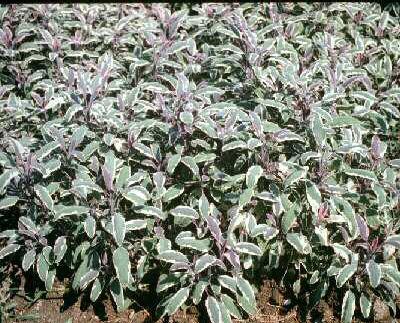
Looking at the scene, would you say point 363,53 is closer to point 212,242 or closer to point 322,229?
point 322,229

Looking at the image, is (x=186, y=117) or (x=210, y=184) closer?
(x=186, y=117)

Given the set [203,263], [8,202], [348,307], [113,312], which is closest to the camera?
[203,263]

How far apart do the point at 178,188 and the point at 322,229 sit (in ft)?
2.54

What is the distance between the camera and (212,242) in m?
2.33

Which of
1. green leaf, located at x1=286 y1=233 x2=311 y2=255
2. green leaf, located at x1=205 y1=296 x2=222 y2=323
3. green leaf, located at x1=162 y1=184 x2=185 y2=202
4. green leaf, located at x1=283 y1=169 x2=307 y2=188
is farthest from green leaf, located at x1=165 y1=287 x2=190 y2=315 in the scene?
green leaf, located at x1=283 y1=169 x2=307 y2=188

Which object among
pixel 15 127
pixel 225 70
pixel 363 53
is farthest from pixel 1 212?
pixel 363 53

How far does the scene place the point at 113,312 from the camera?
100 inches

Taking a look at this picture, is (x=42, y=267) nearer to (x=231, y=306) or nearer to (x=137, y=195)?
(x=137, y=195)

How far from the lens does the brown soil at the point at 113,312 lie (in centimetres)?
250

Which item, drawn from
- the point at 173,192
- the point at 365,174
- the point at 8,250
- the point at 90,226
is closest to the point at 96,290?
the point at 90,226

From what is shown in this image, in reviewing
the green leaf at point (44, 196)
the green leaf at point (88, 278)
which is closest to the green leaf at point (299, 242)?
the green leaf at point (88, 278)

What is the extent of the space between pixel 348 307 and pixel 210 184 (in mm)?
945

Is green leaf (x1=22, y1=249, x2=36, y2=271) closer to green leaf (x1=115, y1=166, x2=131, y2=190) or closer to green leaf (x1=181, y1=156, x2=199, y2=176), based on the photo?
green leaf (x1=115, y1=166, x2=131, y2=190)

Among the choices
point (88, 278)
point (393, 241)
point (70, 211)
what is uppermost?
point (70, 211)
